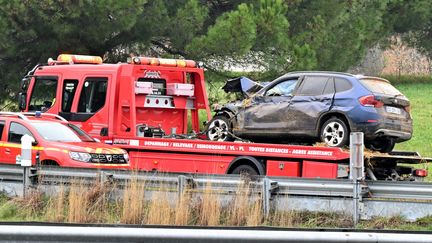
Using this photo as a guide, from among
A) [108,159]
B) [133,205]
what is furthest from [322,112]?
[133,205]

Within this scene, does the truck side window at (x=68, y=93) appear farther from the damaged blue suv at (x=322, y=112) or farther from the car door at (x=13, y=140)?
the damaged blue suv at (x=322, y=112)

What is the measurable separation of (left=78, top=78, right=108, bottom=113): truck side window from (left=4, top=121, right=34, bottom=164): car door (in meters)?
1.85

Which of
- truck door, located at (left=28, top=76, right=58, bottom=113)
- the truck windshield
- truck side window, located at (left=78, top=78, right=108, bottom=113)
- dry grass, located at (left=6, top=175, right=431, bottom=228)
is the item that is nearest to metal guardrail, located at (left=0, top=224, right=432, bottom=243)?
dry grass, located at (left=6, top=175, right=431, bottom=228)

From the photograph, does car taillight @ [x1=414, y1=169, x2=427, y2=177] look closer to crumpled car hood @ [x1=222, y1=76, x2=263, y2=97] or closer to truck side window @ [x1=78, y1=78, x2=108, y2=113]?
crumpled car hood @ [x1=222, y1=76, x2=263, y2=97]

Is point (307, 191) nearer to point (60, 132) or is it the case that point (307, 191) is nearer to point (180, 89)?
point (60, 132)

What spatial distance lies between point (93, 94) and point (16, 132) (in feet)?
6.50

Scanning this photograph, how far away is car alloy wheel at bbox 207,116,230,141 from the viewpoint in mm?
15922

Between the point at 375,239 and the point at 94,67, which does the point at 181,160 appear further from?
the point at 375,239

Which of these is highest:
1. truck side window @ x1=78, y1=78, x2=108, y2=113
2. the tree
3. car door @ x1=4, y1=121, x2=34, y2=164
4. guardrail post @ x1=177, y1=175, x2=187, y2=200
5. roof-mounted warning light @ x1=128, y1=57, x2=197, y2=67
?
the tree

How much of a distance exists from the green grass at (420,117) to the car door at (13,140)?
43.1 feet

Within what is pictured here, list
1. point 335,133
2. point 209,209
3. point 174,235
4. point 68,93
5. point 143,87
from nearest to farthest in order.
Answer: point 174,235 < point 209,209 < point 335,133 < point 143,87 < point 68,93

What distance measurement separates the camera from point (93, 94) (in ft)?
54.3

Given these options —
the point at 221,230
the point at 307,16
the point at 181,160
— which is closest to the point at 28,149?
the point at 181,160

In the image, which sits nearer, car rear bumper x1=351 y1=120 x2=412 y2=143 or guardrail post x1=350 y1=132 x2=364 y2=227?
guardrail post x1=350 y1=132 x2=364 y2=227
